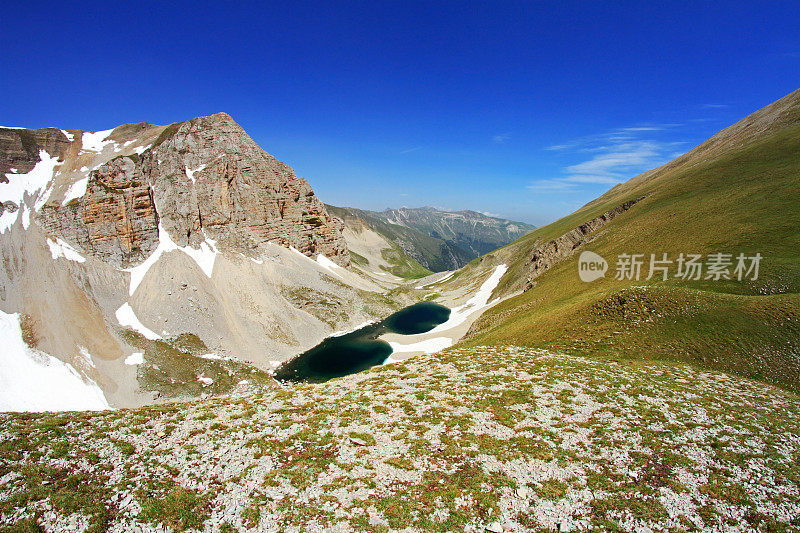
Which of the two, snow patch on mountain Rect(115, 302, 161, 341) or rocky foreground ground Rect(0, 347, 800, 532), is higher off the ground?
rocky foreground ground Rect(0, 347, 800, 532)

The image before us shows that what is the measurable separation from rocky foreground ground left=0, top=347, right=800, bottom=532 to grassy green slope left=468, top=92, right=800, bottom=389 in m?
7.88

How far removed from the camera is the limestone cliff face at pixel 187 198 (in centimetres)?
7062

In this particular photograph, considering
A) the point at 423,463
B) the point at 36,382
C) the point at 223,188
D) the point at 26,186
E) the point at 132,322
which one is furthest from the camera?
the point at 223,188

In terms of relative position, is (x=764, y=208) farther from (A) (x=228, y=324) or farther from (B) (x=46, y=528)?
(A) (x=228, y=324)

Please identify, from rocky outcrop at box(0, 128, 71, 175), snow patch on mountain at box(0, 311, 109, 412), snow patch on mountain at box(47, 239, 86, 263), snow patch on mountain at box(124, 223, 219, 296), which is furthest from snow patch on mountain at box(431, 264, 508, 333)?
rocky outcrop at box(0, 128, 71, 175)

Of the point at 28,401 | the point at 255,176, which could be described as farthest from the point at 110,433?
the point at 255,176

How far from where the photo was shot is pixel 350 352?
7531cm

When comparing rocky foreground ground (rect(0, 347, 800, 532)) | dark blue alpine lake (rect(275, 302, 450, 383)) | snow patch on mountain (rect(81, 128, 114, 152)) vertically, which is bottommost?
dark blue alpine lake (rect(275, 302, 450, 383))

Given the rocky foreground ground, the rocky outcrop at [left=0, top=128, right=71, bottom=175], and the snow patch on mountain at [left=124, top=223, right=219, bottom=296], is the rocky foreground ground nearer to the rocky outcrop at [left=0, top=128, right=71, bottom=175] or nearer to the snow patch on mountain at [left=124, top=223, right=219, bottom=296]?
the snow patch on mountain at [left=124, top=223, right=219, bottom=296]

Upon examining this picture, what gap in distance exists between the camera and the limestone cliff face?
232ft

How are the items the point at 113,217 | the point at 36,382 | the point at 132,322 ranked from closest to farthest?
the point at 36,382
the point at 132,322
the point at 113,217

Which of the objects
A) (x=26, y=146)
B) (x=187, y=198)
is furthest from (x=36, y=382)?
(x=26, y=146)

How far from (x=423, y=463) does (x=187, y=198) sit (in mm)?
98926

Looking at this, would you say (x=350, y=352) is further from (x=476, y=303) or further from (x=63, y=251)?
(x=63, y=251)
